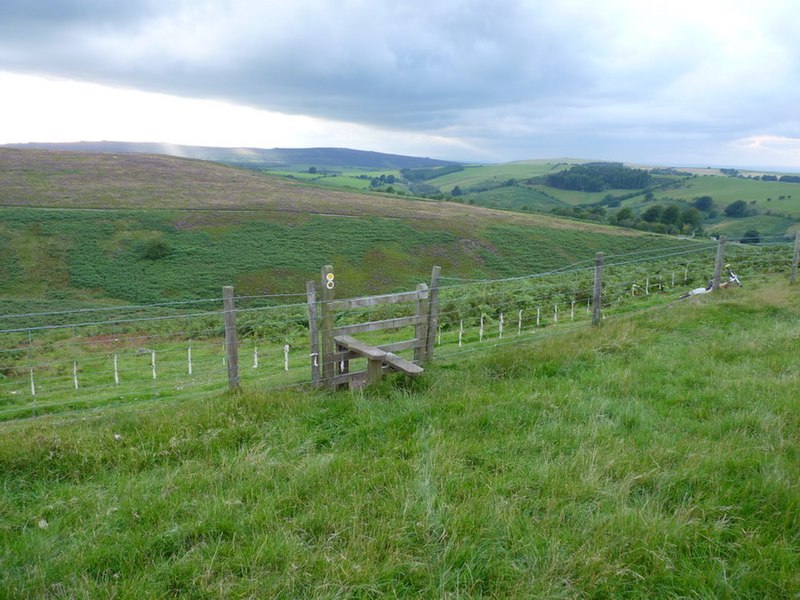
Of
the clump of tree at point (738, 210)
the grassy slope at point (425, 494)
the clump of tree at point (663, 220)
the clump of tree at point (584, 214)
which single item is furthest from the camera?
the clump of tree at point (738, 210)

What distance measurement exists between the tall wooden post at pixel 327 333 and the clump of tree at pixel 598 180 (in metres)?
161

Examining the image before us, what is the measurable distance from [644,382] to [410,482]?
168 inches

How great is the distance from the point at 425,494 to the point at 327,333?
3782mm

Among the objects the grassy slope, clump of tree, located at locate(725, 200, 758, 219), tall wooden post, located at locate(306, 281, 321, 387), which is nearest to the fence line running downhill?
tall wooden post, located at locate(306, 281, 321, 387)

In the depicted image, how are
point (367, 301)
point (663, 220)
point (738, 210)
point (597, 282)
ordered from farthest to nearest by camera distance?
point (738, 210), point (663, 220), point (597, 282), point (367, 301)

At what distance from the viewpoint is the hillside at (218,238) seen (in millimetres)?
50625

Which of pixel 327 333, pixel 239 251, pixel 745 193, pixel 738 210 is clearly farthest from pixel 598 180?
pixel 327 333

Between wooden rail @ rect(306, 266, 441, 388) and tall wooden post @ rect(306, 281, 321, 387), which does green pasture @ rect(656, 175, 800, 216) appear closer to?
wooden rail @ rect(306, 266, 441, 388)

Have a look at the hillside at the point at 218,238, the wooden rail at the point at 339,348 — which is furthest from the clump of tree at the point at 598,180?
the wooden rail at the point at 339,348

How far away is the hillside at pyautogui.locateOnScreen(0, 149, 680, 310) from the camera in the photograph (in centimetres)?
5062

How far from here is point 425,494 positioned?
414 cm

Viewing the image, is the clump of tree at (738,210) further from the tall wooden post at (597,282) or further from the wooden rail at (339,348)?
the wooden rail at (339,348)

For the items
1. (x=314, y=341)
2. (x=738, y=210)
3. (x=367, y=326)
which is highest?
(x=738, y=210)

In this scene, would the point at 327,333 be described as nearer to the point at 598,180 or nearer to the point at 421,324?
the point at 421,324
